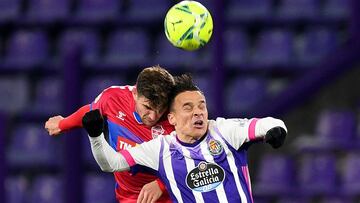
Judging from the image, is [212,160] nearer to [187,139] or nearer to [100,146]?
[187,139]

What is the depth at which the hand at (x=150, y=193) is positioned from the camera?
21.3 feet

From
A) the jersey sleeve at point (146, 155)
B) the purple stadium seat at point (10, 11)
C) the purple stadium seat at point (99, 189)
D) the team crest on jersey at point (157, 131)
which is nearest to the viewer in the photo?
the jersey sleeve at point (146, 155)

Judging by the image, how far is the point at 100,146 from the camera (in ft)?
20.6

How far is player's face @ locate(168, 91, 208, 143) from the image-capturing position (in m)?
6.22

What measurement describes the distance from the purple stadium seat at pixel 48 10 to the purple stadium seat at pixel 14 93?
0.60 metres

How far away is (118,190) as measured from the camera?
6867 mm

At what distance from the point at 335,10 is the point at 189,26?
14.5 ft

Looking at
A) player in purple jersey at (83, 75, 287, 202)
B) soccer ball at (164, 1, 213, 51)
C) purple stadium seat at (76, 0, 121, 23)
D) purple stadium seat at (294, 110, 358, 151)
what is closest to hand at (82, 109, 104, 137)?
player in purple jersey at (83, 75, 287, 202)

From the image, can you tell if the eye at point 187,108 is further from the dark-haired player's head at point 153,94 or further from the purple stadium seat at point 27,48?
the purple stadium seat at point 27,48

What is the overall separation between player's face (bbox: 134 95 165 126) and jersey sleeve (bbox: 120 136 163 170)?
14 centimetres

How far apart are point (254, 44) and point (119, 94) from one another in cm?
454

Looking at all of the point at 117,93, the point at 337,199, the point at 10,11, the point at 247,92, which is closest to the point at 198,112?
the point at 117,93

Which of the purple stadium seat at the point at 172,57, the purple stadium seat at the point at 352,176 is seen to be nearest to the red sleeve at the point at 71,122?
the purple stadium seat at the point at 352,176

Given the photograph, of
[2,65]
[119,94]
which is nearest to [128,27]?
[2,65]
